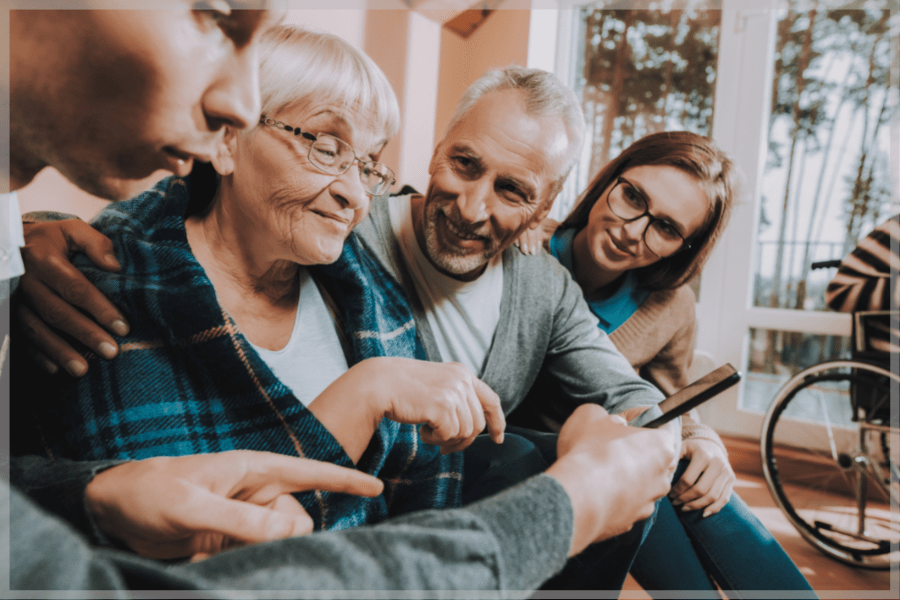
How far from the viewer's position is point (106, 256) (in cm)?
57

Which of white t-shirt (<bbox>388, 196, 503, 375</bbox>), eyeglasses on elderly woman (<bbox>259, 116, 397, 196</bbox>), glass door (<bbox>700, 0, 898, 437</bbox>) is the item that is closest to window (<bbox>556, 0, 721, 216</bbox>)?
glass door (<bbox>700, 0, 898, 437</bbox>)

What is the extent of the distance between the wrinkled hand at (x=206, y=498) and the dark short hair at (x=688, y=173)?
41.8 inches

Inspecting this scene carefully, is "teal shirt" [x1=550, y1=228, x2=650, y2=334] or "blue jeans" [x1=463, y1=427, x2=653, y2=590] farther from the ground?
"teal shirt" [x1=550, y1=228, x2=650, y2=334]

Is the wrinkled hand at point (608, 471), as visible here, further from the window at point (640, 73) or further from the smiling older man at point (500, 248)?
the window at point (640, 73)

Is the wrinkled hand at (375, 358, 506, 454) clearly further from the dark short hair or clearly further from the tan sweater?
the dark short hair

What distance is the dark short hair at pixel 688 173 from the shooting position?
3.86ft

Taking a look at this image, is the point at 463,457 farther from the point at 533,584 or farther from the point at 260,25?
the point at 260,25

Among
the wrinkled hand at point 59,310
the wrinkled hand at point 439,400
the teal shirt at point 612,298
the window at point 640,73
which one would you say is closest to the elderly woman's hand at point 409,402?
the wrinkled hand at point 439,400

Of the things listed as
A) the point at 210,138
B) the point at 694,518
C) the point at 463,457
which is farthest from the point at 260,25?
the point at 694,518

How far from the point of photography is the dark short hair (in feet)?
3.86

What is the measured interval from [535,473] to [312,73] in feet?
1.90

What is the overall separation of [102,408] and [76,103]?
0.34 meters

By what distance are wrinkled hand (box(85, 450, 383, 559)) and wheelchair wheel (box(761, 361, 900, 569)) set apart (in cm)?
181

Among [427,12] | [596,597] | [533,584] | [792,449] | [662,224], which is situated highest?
[427,12]
